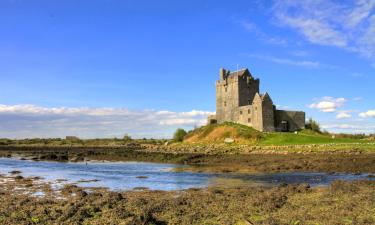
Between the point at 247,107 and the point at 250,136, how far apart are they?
10642 mm

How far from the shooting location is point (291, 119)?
79188 mm

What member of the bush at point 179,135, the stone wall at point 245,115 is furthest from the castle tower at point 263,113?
the bush at point 179,135

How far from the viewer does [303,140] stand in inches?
2384

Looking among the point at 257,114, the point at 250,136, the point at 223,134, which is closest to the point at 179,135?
the point at 223,134

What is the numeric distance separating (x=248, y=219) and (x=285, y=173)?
20.3 m

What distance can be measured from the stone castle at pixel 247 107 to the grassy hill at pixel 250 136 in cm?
222

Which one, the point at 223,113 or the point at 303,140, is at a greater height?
the point at 223,113

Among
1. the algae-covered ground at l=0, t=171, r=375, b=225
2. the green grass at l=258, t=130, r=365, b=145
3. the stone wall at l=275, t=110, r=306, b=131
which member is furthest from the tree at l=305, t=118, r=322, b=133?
the algae-covered ground at l=0, t=171, r=375, b=225

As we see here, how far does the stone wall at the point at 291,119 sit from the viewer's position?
77625 millimetres

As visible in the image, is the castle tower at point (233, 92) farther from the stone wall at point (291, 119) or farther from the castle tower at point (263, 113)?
the stone wall at point (291, 119)

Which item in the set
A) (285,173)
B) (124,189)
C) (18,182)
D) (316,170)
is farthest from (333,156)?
(18,182)

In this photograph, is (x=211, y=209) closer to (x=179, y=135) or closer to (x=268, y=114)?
(x=268, y=114)

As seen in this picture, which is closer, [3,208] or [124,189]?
[3,208]

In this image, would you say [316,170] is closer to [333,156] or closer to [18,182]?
[333,156]
